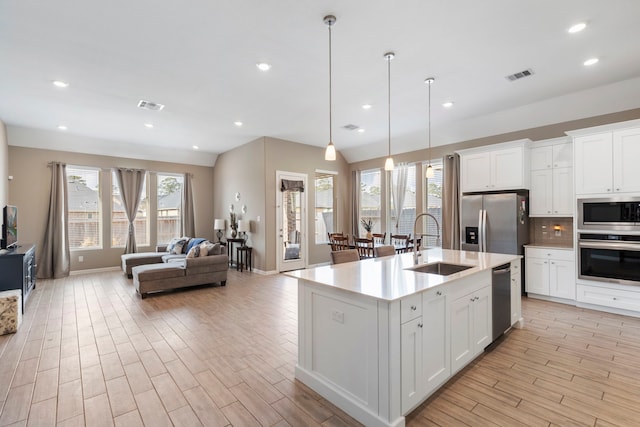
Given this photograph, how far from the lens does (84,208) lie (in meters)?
7.23

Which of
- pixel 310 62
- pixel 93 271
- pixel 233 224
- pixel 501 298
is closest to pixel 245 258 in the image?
pixel 233 224

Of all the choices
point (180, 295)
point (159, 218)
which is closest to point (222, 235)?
point (159, 218)

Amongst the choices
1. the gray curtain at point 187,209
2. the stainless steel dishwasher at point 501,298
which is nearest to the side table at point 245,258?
the gray curtain at point 187,209

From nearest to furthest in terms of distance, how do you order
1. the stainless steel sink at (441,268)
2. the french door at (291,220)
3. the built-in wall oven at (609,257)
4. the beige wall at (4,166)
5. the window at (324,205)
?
1. the stainless steel sink at (441,268)
2. the built-in wall oven at (609,257)
3. the beige wall at (4,166)
4. the french door at (291,220)
5. the window at (324,205)

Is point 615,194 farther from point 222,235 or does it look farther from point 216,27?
point 222,235

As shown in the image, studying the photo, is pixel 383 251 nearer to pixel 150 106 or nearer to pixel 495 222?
pixel 495 222

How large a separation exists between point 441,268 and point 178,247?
6.04 m

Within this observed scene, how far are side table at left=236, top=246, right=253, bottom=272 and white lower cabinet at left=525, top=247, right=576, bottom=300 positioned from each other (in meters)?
5.66

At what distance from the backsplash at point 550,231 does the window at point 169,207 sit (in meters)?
8.42

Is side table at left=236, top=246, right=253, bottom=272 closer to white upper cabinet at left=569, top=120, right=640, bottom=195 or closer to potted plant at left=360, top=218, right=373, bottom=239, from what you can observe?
potted plant at left=360, top=218, right=373, bottom=239

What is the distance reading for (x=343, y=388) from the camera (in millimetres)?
2186

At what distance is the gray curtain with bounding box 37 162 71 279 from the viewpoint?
654 cm

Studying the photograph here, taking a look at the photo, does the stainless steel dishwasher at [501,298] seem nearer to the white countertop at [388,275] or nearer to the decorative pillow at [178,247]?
the white countertop at [388,275]

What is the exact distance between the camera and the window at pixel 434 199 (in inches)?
264
